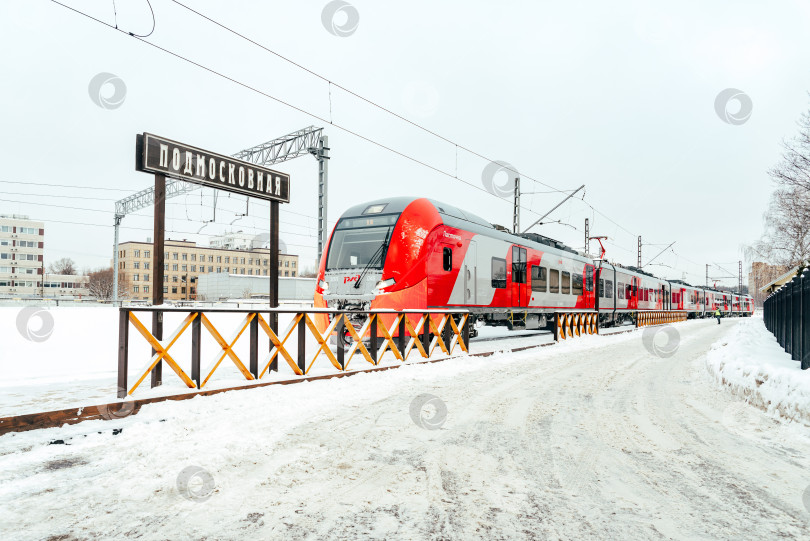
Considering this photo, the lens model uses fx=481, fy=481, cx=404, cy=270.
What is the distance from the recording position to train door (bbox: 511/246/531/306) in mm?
15992

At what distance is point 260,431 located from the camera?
4.73 meters

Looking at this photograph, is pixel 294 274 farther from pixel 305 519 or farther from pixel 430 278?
pixel 305 519

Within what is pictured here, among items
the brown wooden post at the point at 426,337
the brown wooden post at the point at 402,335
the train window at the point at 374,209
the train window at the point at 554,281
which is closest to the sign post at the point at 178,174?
the brown wooden post at the point at 402,335

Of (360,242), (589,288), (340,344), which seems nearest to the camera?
(340,344)

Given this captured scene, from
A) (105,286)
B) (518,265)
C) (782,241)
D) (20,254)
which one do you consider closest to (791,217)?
(782,241)

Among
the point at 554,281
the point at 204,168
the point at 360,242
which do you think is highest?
the point at 204,168

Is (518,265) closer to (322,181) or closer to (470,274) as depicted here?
(470,274)

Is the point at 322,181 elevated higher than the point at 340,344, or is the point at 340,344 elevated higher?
the point at 322,181

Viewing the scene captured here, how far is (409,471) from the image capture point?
371cm

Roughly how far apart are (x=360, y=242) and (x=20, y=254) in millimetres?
90453

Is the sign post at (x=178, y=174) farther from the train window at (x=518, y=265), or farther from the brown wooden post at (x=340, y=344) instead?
the train window at (x=518, y=265)

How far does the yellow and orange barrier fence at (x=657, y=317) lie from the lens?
89.5ft

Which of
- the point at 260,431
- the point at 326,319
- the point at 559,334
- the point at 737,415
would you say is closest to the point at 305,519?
the point at 260,431

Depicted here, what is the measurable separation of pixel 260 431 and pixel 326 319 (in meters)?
6.81
